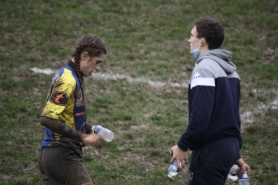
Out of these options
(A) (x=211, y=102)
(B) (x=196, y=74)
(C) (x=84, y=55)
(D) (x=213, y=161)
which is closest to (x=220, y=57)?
(B) (x=196, y=74)

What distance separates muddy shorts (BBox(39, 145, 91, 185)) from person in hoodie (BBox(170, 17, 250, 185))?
897 millimetres

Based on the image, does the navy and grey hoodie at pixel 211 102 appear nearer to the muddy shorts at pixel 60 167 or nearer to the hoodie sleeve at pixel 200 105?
the hoodie sleeve at pixel 200 105

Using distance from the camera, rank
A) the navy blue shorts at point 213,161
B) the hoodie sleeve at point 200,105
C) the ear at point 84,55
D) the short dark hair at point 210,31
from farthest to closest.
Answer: the ear at point 84,55
the short dark hair at point 210,31
the navy blue shorts at point 213,161
the hoodie sleeve at point 200,105

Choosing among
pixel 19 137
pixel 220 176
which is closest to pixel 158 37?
pixel 19 137

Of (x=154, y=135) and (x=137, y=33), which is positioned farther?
(x=137, y=33)

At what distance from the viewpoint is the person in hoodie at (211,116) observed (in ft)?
13.6

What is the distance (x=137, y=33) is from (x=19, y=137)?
5.39 meters

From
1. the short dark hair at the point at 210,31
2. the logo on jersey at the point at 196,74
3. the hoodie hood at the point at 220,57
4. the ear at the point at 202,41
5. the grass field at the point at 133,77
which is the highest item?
the short dark hair at the point at 210,31

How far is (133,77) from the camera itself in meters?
10.3

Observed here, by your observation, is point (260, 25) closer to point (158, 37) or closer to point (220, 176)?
point (158, 37)

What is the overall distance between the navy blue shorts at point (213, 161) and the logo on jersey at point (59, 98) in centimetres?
125

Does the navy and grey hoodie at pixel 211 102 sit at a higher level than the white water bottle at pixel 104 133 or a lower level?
higher

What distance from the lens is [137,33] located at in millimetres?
12344

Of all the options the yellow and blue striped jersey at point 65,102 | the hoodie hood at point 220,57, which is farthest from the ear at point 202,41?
the yellow and blue striped jersey at point 65,102
